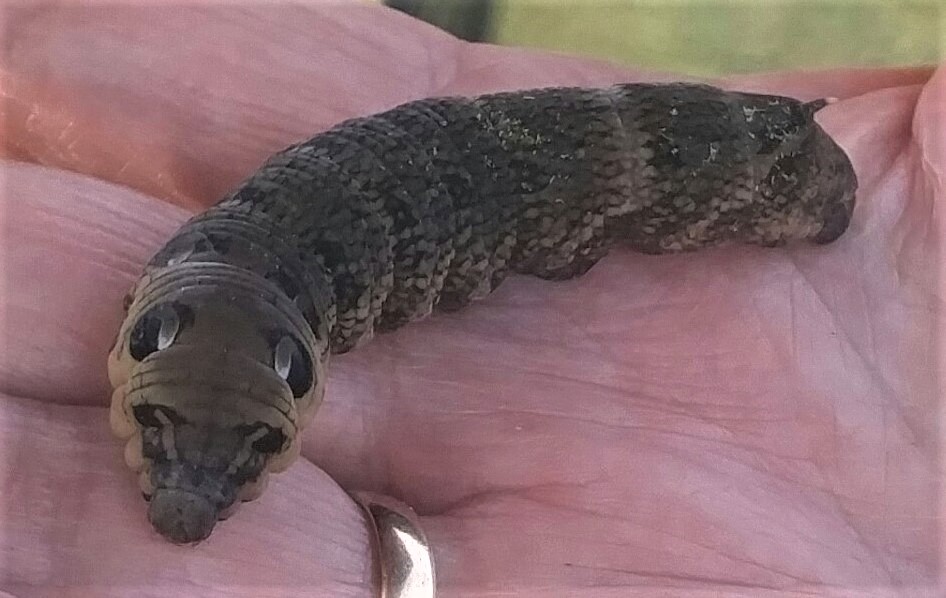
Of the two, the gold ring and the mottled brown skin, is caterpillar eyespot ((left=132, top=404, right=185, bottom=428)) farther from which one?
the gold ring

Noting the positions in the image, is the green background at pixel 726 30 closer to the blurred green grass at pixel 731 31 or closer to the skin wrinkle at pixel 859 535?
the blurred green grass at pixel 731 31

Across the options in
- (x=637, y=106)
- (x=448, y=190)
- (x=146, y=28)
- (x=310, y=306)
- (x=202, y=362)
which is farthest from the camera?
(x=146, y=28)

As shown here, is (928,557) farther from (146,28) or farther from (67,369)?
(146,28)

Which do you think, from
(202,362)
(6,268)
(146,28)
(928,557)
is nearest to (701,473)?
(928,557)

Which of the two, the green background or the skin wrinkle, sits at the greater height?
the green background

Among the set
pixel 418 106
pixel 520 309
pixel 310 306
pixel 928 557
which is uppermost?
pixel 418 106

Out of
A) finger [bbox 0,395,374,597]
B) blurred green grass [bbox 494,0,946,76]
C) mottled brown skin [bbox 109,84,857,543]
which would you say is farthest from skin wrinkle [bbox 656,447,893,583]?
blurred green grass [bbox 494,0,946,76]

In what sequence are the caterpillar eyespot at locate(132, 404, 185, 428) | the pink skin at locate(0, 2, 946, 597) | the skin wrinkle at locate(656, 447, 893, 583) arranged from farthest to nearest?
the skin wrinkle at locate(656, 447, 893, 583) → the pink skin at locate(0, 2, 946, 597) → the caterpillar eyespot at locate(132, 404, 185, 428)

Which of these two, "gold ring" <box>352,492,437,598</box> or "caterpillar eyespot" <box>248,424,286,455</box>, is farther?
"gold ring" <box>352,492,437,598</box>
